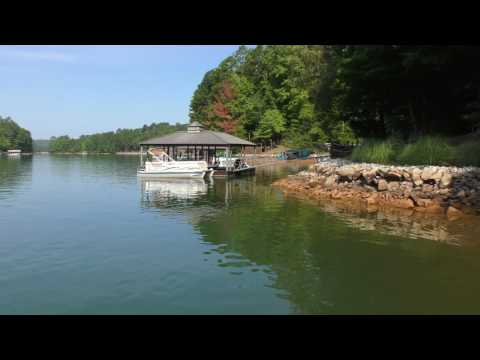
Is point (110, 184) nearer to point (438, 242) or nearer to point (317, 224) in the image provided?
point (317, 224)

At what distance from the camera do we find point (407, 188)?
1753 cm

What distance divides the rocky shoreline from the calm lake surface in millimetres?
1752

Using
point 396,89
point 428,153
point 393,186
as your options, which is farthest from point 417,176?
point 396,89

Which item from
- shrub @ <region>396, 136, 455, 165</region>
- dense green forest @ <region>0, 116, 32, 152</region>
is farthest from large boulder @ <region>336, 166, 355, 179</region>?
dense green forest @ <region>0, 116, 32, 152</region>

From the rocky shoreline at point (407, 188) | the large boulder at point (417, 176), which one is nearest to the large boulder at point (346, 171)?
the rocky shoreline at point (407, 188)

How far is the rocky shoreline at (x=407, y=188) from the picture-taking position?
1540 cm

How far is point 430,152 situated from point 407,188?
210cm

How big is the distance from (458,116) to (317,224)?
12.4m

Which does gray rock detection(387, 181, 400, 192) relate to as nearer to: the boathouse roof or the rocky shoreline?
the rocky shoreline

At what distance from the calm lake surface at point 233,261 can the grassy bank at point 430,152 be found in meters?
4.25

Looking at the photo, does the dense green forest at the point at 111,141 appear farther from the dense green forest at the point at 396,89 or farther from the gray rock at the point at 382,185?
the gray rock at the point at 382,185

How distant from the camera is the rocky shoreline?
15.4m

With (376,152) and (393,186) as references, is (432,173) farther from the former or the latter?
(376,152)
